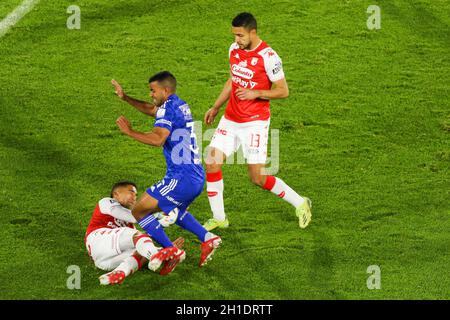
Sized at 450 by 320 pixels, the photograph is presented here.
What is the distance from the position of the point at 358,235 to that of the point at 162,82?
2.74 m

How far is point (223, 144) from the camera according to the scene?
11.6m

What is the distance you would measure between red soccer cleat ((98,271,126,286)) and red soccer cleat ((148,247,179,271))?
297mm

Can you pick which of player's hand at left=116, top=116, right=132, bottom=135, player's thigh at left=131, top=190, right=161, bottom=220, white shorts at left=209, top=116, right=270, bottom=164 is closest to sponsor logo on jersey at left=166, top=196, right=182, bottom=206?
player's thigh at left=131, top=190, right=161, bottom=220

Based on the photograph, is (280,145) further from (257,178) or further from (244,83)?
(244,83)

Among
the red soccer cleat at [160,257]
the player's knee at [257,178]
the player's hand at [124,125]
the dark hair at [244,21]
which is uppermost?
the dark hair at [244,21]

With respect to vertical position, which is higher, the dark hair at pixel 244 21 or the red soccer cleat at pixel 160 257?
the dark hair at pixel 244 21

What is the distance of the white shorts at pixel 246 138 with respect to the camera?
38.0 feet

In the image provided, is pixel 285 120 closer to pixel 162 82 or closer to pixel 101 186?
pixel 101 186

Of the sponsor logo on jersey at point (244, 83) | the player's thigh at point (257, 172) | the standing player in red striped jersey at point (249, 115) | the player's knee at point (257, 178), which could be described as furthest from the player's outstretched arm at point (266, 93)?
the player's knee at point (257, 178)

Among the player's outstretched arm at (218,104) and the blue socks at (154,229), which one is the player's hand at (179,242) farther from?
the player's outstretched arm at (218,104)

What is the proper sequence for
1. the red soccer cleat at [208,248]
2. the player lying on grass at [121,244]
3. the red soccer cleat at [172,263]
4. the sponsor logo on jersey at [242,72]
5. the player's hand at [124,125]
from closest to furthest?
the player's hand at [124,125] < the player lying on grass at [121,244] < the red soccer cleat at [172,263] < the red soccer cleat at [208,248] < the sponsor logo on jersey at [242,72]

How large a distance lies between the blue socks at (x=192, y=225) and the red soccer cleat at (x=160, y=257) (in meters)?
0.52

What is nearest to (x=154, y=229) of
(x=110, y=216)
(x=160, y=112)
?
(x=110, y=216)

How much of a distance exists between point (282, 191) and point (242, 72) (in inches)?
53.9
